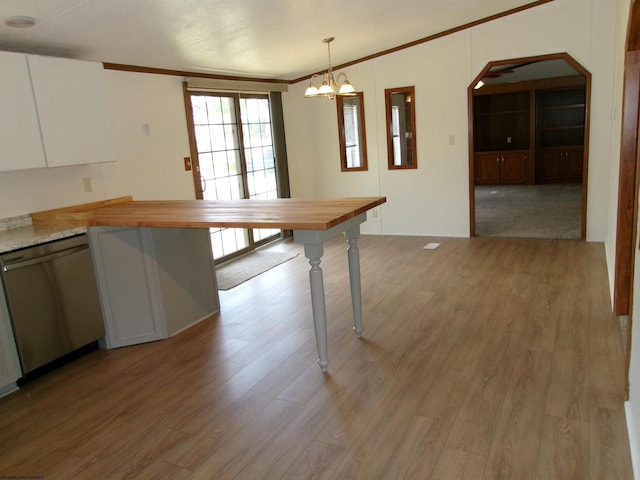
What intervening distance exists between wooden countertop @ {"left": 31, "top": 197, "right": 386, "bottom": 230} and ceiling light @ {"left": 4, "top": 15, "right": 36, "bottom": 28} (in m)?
1.21

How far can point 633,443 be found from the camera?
2088mm

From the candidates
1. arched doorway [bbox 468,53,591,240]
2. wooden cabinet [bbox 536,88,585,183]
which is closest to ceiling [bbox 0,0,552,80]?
arched doorway [bbox 468,53,591,240]

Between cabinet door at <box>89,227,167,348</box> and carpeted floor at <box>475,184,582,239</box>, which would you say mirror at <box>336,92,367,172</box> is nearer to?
carpeted floor at <box>475,184,582,239</box>

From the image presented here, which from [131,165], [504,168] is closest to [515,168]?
[504,168]

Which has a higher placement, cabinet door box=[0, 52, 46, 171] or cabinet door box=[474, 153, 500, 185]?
cabinet door box=[0, 52, 46, 171]

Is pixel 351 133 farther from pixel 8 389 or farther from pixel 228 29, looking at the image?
pixel 8 389

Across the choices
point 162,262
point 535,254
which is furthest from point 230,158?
point 535,254

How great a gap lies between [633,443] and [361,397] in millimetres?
1257

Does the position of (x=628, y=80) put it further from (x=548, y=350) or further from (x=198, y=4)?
(x=198, y=4)

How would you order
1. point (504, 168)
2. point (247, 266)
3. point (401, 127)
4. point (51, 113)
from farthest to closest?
point (504, 168) < point (401, 127) < point (247, 266) < point (51, 113)

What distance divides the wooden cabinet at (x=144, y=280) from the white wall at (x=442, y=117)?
11.1ft

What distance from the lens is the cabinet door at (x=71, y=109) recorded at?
3.43 metres

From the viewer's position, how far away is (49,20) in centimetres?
308

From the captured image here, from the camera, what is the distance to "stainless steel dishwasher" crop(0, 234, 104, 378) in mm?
3025
